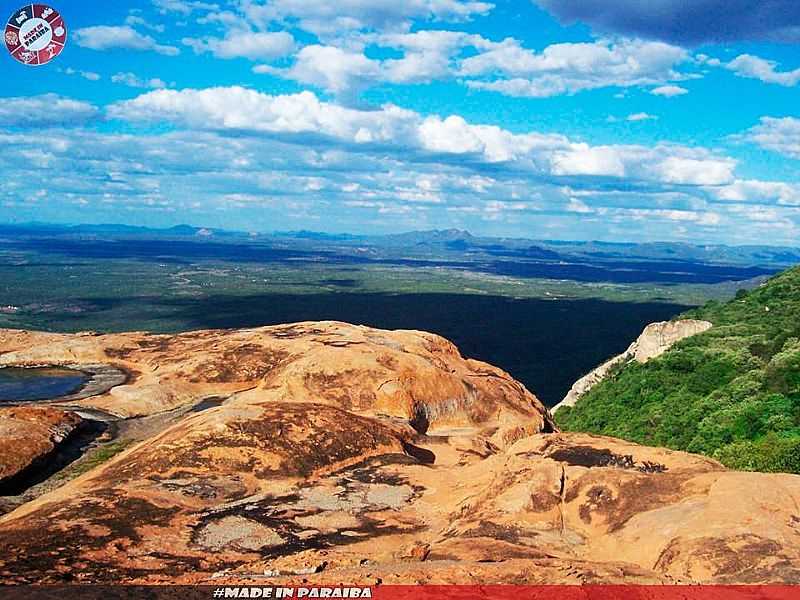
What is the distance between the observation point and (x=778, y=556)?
1986 cm

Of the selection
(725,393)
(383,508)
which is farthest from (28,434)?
(725,393)

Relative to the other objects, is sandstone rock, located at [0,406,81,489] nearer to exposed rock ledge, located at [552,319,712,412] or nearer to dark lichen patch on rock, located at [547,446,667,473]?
dark lichen patch on rock, located at [547,446,667,473]

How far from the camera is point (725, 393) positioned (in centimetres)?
5959

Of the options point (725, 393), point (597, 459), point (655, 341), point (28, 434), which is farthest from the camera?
point (655, 341)

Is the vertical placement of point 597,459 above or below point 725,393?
above

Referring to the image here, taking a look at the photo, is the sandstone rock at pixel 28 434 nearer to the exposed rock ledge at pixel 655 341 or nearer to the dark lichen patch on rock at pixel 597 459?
the dark lichen patch on rock at pixel 597 459

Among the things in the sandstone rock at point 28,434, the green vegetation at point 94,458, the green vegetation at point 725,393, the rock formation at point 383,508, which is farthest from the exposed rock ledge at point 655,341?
the sandstone rock at point 28,434

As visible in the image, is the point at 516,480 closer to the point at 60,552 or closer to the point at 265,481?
the point at 265,481

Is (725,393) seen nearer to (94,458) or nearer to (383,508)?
(383,508)

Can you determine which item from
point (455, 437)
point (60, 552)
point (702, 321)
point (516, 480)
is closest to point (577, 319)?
point (702, 321)

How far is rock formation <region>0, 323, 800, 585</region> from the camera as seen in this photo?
21.0 meters

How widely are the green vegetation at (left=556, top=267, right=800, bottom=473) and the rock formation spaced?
16.0 meters

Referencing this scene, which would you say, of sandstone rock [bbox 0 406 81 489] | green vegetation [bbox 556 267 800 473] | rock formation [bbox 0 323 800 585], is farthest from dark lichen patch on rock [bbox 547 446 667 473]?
sandstone rock [bbox 0 406 81 489]

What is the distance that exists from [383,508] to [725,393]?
41495 mm
